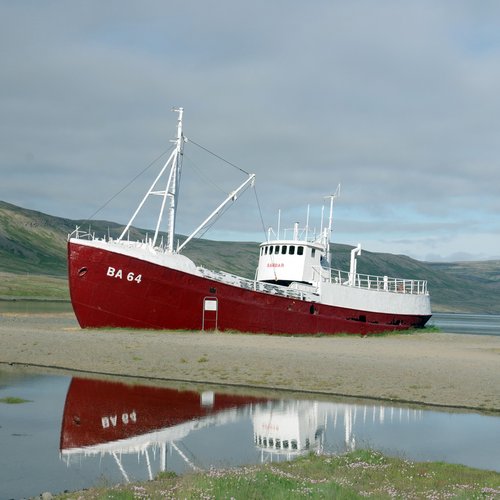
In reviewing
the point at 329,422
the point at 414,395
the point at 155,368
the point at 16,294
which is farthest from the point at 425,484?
the point at 16,294

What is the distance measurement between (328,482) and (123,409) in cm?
1179

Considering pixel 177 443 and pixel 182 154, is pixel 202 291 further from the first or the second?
pixel 177 443

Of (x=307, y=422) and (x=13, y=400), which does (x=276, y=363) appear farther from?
(x=13, y=400)

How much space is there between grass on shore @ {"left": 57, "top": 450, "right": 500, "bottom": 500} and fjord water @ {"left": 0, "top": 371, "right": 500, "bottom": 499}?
4.89 ft

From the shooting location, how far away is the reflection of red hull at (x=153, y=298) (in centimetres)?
4862

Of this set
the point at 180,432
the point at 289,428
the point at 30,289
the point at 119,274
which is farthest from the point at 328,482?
the point at 30,289

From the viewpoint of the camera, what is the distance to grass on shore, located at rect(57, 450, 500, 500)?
1375 cm

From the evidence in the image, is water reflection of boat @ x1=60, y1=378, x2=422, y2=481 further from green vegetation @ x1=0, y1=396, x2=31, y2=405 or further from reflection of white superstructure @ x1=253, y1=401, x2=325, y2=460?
green vegetation @ x1=0, y1=396, x2=31, y2=405

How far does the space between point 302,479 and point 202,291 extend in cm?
3587

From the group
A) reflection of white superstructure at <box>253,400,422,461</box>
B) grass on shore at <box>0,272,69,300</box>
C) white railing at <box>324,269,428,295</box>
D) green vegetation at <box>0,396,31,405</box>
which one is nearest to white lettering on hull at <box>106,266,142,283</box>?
white railing at <box>324,269,428,295</box>

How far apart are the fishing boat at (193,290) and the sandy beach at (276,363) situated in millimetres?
2432

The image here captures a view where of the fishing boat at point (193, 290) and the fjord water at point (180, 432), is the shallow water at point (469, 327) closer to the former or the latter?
the fishing boat at point (193, 290)

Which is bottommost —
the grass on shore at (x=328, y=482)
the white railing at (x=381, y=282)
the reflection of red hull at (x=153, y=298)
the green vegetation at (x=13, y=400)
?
the grass on shore at (x=328, y=482)

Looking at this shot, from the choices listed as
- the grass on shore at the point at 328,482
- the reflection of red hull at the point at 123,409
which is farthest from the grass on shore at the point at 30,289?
the grass on shore at the point at 328,482
